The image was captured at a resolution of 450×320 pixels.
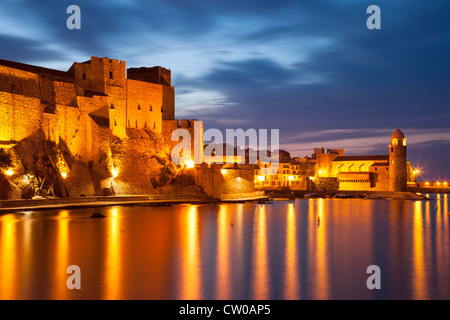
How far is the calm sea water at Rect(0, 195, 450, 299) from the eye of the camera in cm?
1077

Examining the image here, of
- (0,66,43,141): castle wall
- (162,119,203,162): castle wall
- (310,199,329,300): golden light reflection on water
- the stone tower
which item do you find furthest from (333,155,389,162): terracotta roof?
(0,66,43,141): castle wall

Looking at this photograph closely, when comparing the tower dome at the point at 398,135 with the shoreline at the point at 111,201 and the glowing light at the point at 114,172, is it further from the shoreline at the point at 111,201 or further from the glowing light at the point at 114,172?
the glowing light at the point at 114,172

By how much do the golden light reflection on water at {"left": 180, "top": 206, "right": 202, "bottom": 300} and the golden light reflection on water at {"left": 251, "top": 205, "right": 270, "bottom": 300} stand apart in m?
1.19

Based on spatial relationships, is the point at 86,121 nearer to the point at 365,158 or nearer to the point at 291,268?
the point at 291,268

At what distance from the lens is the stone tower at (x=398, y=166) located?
46.4 m

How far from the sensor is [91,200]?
973 inches

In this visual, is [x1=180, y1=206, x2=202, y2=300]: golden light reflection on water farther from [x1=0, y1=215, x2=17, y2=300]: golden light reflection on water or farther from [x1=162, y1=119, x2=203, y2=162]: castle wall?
[x1=162, y1=119, x2=203, y2=162]: castle wall

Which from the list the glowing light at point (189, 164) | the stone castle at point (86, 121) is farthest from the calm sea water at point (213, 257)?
the glowing light at point (189, 164)

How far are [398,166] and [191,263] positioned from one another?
3675 centimetres

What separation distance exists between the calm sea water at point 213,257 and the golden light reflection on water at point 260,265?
0.02 meters

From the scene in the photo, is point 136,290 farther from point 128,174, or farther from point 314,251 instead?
point 128,174

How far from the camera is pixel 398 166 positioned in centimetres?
4644
